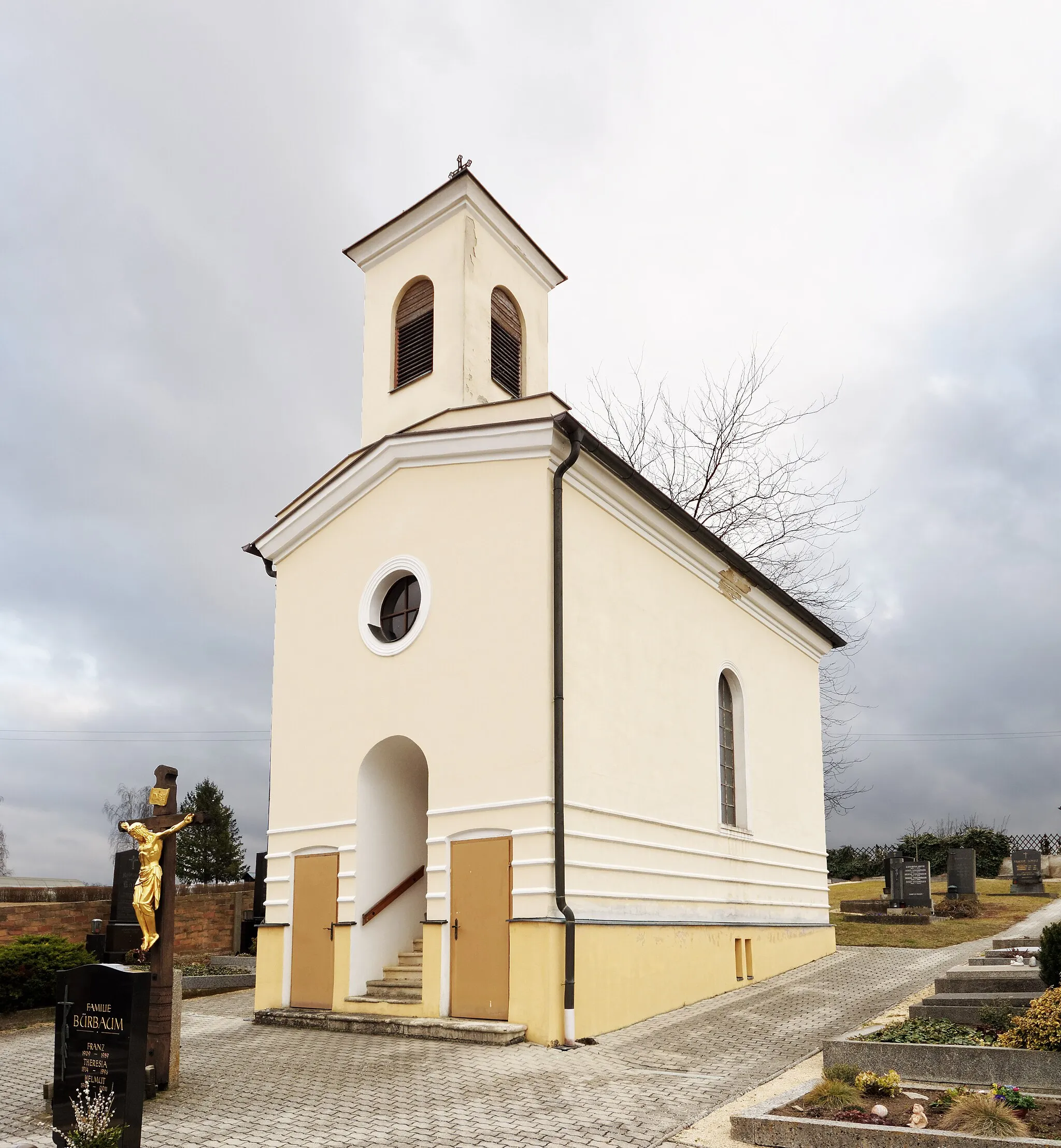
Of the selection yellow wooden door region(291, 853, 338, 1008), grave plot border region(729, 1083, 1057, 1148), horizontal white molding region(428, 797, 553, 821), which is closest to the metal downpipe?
horizontal white molding region(428, 797, 553, 821)

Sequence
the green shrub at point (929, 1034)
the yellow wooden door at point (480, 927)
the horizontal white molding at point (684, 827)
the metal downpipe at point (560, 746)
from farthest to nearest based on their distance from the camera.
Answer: the horizontal white molding at point (684, 827), the yellow wooden door at point (480, 927), the metal downpipe at point (560, 746), the green shrub at point (929, 1034)

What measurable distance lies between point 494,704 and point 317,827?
3452 millimetres

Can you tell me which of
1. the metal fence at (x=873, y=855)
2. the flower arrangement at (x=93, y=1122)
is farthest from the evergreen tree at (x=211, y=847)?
the flower arrangement at (x=93, y=1122)

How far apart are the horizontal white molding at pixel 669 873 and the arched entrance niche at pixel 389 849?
2.42 m

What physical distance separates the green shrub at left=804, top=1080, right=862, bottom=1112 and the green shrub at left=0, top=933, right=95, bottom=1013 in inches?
414

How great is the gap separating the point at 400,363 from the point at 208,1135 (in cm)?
1147

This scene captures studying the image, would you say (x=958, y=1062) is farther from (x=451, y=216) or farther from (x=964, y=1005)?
(x=451, y=216)

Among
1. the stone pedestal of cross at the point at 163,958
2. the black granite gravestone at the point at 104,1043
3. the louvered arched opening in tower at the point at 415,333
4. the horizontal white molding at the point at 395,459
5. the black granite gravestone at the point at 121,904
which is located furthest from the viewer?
the black granite gravestone at the point at 121,904

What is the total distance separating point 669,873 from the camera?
14203 mm

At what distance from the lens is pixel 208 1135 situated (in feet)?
26.0

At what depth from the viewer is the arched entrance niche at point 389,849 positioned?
13539 millimetres

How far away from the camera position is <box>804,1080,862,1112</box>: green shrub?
756 centimetres

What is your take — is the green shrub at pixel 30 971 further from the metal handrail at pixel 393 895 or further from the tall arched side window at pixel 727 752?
the tall arched side window at pixel 727 752

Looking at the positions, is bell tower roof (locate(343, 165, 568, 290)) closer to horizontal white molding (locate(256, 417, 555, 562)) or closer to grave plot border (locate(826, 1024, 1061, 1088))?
horizontal white molding (locate(256, 417, 555, 562))
